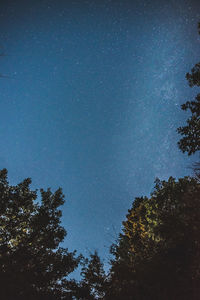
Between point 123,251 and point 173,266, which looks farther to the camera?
point 123,251

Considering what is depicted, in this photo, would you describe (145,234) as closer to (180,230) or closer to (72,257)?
(180,230)

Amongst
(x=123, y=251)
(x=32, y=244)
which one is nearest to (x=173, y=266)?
(x=123, y=251)

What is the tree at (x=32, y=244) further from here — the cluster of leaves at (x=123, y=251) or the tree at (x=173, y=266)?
the tree at (x=173, y=266)

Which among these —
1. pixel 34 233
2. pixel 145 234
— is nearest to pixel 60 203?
pixel 34 233

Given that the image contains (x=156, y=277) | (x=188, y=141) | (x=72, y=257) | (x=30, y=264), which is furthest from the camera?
(x=72, y=257)

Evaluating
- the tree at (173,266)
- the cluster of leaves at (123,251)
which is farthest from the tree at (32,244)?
the tree at (173,266)

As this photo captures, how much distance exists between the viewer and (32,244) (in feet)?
46.7

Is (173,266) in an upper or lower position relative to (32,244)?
lower

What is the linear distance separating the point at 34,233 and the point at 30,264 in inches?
92.8

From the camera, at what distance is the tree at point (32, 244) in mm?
11867

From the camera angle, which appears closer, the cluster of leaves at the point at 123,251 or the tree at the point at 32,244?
the cluster of leaves at the point at 123,251

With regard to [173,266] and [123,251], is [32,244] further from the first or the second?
[173,266]

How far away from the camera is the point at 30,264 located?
42.4 ft

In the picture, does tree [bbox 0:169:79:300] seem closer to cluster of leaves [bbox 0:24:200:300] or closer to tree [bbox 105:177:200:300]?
cluster of leaves [bbox 0:24:200:300]
